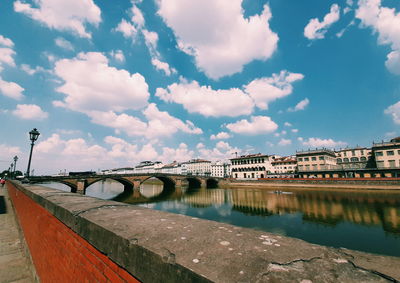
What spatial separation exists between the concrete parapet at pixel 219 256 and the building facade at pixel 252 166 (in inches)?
2765

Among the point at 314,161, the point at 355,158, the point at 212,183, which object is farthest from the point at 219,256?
the point at 355,158

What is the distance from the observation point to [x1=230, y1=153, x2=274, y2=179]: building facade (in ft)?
225

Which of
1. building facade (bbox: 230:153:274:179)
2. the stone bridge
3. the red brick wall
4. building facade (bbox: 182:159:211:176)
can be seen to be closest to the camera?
the red brick wall

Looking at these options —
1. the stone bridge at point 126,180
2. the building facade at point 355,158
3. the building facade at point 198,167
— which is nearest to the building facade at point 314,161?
the building facade at point 355,158

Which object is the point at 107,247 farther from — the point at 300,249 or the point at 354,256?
the point at 354,256

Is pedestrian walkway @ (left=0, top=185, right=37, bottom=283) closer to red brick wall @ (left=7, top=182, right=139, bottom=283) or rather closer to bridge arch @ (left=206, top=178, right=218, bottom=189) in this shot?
red brick wall @ (left=7, top=182, right=139, bottom=283)

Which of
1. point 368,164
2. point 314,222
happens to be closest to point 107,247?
point 314,222

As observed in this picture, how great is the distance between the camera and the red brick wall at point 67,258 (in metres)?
1.86

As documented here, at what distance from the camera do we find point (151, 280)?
1.36 metres

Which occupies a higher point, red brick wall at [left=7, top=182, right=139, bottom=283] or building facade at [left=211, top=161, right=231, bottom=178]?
building facade at [left=211, top=161, right=231, bottom=178]

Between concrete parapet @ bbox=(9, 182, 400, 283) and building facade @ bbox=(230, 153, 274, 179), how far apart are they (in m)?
70.2

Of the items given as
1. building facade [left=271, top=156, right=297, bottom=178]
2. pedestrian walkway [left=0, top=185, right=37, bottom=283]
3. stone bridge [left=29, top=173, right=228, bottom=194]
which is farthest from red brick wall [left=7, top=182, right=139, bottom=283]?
building facade [left=271, top=156, right=297, bottom=178]

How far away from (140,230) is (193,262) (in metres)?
0.85

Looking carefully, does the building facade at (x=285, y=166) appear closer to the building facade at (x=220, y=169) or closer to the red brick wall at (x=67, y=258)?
the building facade at (x=220, y=169)
